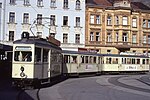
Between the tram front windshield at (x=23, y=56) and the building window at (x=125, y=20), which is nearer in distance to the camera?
the tram front windshield at (x=23, y=56)

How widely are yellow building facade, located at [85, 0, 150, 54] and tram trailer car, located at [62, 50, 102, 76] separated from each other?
14.4 m

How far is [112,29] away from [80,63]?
2186 centimetres

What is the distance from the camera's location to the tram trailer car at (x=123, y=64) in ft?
149

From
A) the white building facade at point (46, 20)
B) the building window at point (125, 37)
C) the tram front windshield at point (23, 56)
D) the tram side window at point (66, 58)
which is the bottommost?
the tram side window at point (66, 58)

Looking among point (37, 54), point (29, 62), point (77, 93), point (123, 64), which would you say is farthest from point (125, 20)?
point (77, 93)

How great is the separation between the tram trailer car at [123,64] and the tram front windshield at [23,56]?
24416 millimetres

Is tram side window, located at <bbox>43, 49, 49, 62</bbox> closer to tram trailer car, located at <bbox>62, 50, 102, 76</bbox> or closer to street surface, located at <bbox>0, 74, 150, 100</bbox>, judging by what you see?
street surface, located at <bbox>0, 74, 150, 100</bbox>

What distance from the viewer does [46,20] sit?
181 feet

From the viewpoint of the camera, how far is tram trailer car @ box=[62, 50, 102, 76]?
1377 inches

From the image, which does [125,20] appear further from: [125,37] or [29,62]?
[29,62]

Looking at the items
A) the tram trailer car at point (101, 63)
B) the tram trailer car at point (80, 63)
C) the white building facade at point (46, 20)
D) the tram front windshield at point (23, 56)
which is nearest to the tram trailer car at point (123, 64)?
the tram trailer car at point (101, 63)

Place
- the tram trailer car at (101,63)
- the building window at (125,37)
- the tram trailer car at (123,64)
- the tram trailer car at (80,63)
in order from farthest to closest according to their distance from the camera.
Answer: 1. the building window at (125,37)
2. the tram trailer car at (123,64)
3. the tram trailer car at (101,63)
4. the tram trailer car at (80,63)

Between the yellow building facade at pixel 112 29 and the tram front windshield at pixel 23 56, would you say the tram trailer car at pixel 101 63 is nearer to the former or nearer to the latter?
the yellow building facade at pixel 112 29

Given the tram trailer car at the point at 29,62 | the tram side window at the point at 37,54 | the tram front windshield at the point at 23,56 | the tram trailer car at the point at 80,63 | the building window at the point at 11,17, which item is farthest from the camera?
the building window at the point at 11,17
